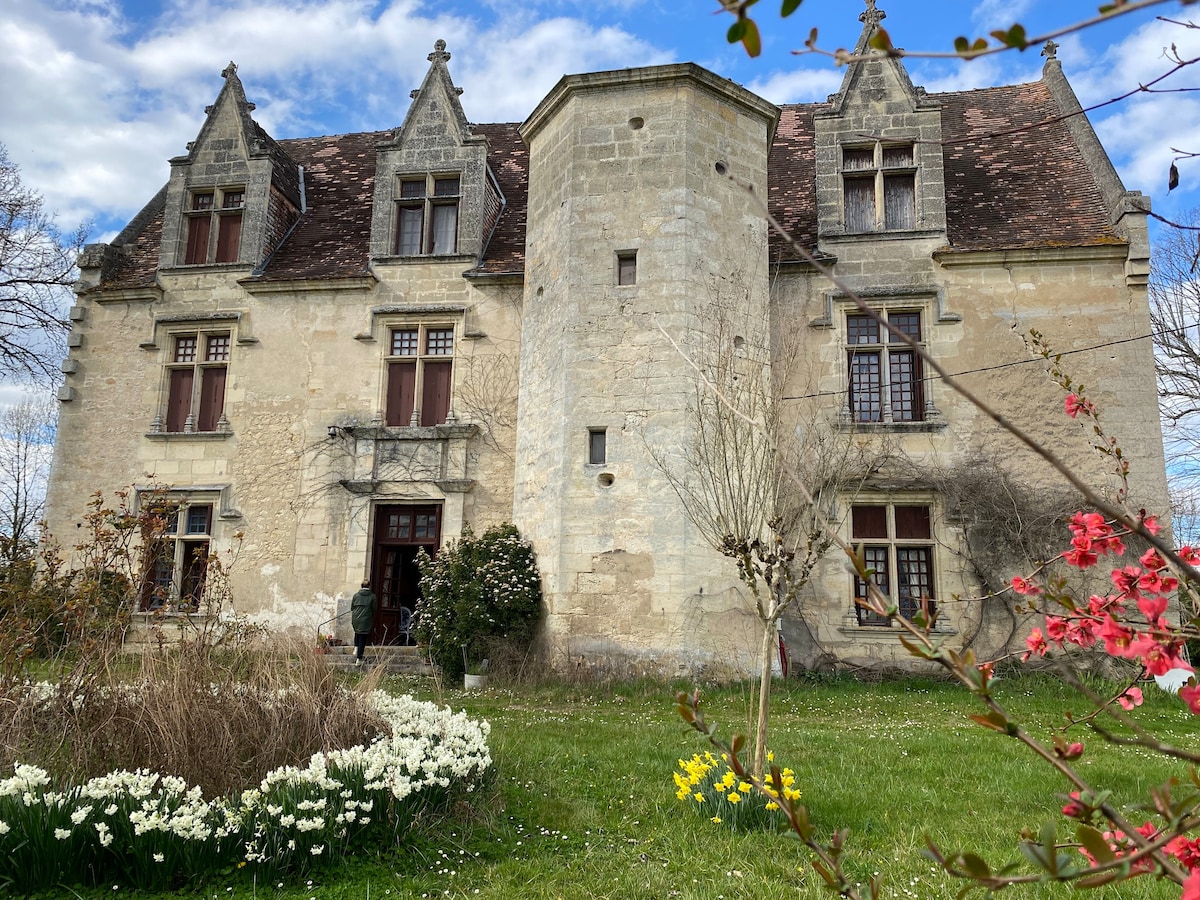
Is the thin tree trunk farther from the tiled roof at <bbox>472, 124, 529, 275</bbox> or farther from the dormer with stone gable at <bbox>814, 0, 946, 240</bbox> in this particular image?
the tiled roof at <bbox>472, 124, 529, 275</bbox>

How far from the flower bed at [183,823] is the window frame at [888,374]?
972 centimetres

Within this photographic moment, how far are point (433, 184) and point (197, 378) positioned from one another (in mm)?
4996

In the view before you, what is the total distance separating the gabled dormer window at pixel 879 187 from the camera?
1349 cm

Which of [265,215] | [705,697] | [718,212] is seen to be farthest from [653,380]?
[265,215]

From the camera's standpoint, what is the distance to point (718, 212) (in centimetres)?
1215

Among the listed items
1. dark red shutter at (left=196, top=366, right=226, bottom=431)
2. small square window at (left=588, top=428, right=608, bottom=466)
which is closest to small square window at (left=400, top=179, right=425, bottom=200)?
dark red shutter at (left=196, top=366, right=226, bottom=431)

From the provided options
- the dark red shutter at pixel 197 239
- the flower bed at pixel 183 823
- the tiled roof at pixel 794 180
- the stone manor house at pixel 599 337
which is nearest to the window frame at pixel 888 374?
the stone manor house at pixel 599 337

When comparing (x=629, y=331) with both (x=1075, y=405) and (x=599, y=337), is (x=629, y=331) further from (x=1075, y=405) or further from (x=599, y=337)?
(x=1075, y=405)

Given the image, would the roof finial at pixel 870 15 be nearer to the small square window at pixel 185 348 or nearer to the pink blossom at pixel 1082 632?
the small square window at pixel 185 348

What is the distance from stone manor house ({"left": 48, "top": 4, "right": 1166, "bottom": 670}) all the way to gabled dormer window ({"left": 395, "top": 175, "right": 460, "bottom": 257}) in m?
0.06

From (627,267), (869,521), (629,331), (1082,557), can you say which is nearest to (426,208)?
(627,267)

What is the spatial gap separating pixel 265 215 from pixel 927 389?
1095cm

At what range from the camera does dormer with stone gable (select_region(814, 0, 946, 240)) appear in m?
13.4

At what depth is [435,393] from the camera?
14.3 metres
